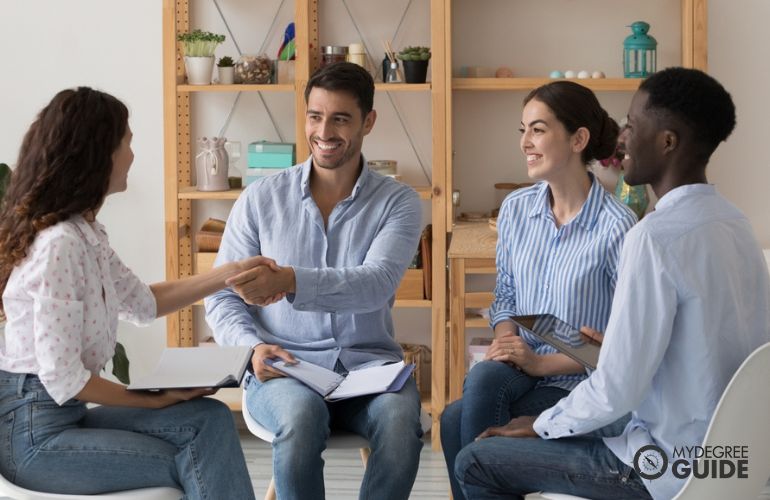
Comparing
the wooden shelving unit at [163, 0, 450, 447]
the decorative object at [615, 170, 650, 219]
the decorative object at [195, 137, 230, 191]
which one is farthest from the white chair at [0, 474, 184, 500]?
the decorative object at [615, 170, 650, 219]

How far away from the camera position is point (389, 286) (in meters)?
2.56

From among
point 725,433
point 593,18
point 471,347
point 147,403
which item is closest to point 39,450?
point 147,403

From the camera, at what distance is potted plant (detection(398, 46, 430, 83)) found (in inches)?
146

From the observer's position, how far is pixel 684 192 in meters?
1.84

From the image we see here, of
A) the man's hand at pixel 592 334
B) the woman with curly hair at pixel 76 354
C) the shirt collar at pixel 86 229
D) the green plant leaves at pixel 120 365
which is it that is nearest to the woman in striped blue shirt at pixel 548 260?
the man's hand at pixel 592 334

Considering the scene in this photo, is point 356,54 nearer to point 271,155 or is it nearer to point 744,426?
point 271,155

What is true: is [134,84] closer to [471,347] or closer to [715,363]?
[471,347]

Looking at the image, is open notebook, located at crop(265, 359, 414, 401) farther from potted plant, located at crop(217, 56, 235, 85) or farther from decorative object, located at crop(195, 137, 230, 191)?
potted plant, located at crop(217, 56, 235, 85)

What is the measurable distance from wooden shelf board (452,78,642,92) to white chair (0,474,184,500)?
2100 mm

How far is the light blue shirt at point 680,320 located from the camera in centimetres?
174

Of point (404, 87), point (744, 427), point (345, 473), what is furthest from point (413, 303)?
point (744, 427)

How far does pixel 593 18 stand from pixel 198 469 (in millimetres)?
2527

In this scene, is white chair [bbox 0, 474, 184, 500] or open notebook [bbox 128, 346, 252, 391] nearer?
white chair [bbox 0, 474, 184, 500]

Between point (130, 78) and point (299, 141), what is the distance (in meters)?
Result: 0.81
